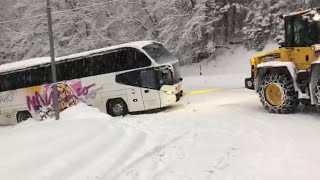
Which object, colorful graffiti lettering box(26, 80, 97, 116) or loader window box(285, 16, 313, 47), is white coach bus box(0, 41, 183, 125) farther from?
loader window box(285, 16, 313, 47)

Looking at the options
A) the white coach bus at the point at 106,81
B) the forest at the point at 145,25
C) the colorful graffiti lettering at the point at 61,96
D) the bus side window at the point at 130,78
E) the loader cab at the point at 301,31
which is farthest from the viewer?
the forest at the point at 145,25

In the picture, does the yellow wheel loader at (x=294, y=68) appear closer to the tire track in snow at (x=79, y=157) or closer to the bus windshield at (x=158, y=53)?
the bus windshield at (x=158, y=53)

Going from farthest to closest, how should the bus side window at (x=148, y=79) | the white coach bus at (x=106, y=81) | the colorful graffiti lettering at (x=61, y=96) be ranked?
1. the colorful graffiti lettering at (x=61, y=96)
2. the white coach bus at (x=106, y=81)
3. the bus side window at (x=148, y=79)

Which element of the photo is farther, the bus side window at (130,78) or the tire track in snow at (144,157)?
the bus side window at (130,78)

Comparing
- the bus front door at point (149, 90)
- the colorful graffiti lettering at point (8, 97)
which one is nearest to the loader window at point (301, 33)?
the bus front door at point (149, 90)

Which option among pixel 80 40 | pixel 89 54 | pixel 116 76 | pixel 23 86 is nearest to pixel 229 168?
pixel 116 76

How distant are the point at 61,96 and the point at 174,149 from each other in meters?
12.2

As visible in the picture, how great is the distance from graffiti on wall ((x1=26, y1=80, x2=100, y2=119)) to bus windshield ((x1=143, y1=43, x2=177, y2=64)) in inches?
110

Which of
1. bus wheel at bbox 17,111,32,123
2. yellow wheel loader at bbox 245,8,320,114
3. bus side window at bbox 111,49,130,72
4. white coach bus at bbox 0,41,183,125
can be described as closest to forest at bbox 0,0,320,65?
bus wheel at bbox 17,111,32,123

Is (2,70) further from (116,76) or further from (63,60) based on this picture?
(116,76)

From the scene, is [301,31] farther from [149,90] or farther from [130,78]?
[130,78]

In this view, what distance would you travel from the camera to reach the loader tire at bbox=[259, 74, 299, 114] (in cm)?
1399

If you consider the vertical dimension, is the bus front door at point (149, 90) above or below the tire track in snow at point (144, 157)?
above

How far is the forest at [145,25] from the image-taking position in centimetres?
3381
